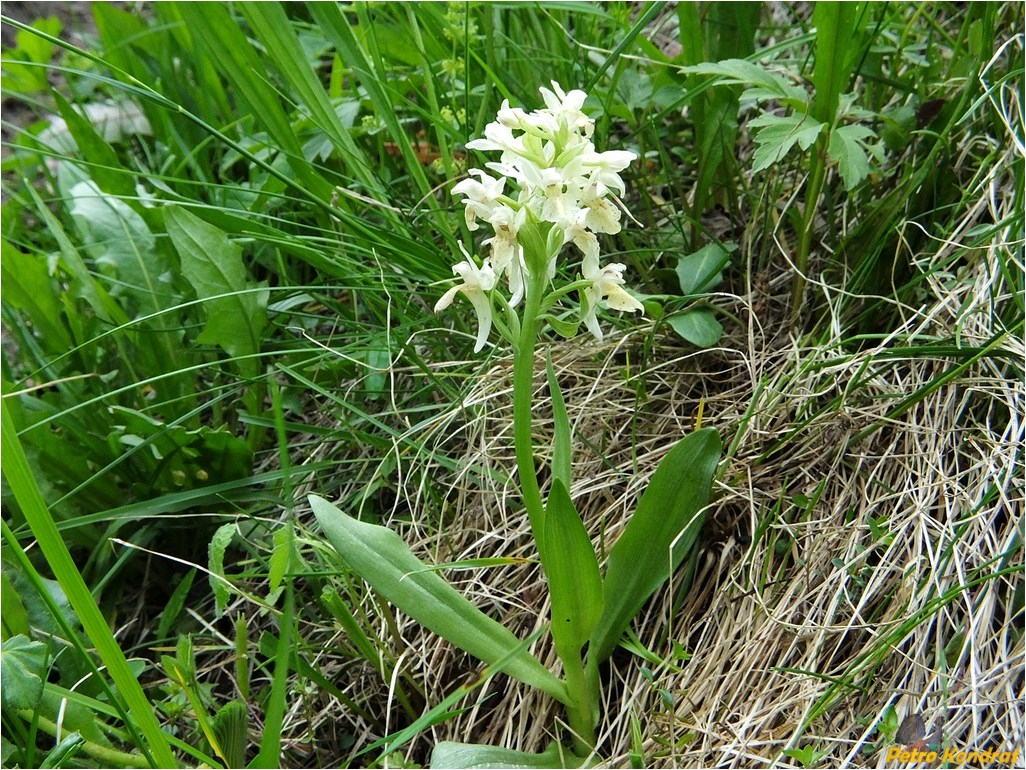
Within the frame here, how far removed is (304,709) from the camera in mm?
1228

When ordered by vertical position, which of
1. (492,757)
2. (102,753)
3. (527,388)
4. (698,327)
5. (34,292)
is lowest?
(492,757)

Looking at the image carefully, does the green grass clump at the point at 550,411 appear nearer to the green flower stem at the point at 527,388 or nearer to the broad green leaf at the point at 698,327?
the broad green leaf at the point at 698,327

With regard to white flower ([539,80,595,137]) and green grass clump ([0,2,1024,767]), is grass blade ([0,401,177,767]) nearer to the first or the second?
green grass clump ([0,2,1024,767])

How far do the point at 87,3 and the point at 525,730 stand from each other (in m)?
2.91

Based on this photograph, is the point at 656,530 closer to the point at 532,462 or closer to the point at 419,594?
the point at 532,462

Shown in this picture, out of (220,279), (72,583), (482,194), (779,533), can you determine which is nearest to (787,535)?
(779,533)

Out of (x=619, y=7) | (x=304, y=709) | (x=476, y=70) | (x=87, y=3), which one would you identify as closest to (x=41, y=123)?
(x=87, y=3)

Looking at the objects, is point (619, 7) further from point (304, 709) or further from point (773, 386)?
point (304, 709)

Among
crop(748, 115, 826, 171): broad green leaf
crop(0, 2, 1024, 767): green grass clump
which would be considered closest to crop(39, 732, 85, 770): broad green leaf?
crop(0, 2, 1024, 767): green grass clump

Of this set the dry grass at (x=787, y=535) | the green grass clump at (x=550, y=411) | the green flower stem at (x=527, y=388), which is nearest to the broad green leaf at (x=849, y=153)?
the green grass clump at (x=550, y=411)

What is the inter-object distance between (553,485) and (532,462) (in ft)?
0.36

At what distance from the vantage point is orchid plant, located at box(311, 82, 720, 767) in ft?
3.01

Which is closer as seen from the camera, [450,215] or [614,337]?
[614,337]

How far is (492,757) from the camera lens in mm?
1031
